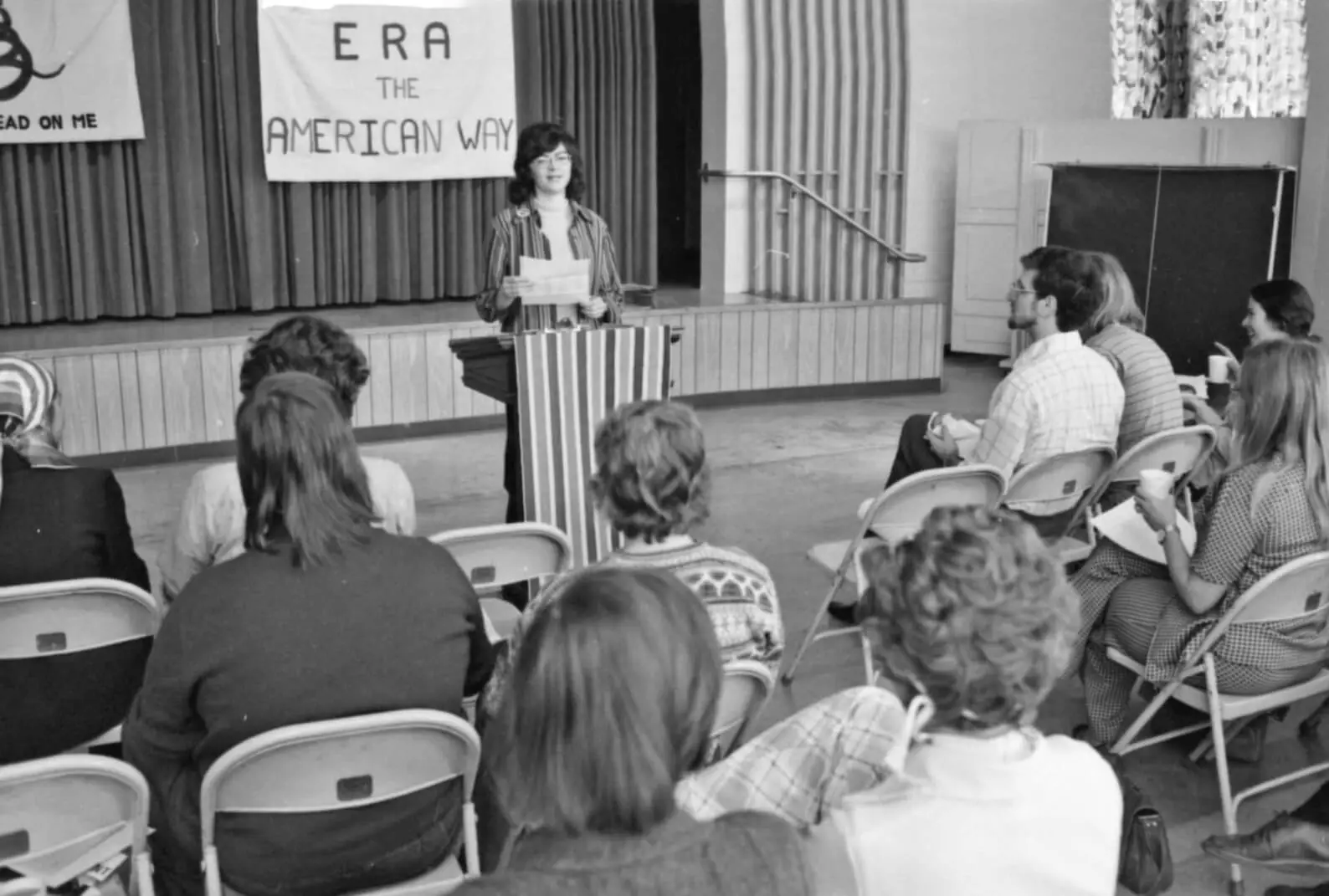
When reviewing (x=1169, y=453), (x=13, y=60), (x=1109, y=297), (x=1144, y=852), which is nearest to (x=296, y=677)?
(x=1144, y=852)

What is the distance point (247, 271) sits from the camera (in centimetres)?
812

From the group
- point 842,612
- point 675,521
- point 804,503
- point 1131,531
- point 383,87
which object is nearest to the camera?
point 675,521

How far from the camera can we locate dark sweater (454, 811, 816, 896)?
1188 millimetres

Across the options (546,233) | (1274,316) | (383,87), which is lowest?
(1274,316)

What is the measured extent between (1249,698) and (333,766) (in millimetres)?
1991

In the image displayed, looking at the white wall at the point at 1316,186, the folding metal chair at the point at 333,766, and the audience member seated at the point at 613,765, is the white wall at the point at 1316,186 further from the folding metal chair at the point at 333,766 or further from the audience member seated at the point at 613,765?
the audience member seated at the point at 613,765

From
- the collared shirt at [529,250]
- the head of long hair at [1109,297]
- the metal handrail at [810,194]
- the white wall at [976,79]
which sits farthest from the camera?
the white wall at [976,79]

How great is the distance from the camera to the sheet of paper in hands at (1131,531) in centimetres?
319

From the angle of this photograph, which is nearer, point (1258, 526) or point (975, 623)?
point (975, 623)

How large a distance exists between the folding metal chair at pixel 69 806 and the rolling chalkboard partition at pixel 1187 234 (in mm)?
6594

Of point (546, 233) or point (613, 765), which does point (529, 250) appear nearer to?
point (546, 233)

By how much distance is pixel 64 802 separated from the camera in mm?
1821

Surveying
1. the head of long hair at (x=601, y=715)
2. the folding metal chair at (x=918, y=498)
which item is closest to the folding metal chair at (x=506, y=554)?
the folding metal chair at (x=918, y=498)

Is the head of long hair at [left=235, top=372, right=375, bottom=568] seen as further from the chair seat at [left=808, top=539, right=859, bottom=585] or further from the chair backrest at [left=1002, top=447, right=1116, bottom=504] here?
the chair backrest at [left=1002, top=447, right=1116, bottom=504]
